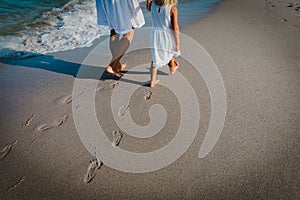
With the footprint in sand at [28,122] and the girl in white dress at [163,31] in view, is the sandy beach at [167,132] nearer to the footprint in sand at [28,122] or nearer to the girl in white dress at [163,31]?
the footprint in sand at [28,122]

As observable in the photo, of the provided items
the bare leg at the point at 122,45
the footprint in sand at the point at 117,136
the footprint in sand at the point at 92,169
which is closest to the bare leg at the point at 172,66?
the bare leg at the point at 122,45

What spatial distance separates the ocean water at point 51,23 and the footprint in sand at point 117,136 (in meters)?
2.51

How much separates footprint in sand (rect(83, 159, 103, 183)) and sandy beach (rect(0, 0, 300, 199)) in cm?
4

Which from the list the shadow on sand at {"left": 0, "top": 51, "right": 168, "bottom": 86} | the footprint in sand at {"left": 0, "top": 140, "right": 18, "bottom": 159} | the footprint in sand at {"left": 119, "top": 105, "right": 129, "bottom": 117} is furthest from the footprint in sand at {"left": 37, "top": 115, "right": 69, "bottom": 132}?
the shadow on sand at {"left": 0, "top": 51, "right": 168, "bottom": 86}

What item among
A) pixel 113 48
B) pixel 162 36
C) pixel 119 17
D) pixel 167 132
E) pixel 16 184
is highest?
pixel 119 17

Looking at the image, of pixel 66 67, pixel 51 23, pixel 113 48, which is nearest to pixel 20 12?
pixel 51 23

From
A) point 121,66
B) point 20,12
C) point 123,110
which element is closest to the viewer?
point 123,110

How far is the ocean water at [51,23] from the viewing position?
183 inches

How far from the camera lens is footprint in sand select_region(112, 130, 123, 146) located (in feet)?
8.29

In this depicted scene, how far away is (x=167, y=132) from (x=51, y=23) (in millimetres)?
4695

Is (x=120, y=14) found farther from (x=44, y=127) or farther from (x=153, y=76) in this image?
(x=44, y=127)

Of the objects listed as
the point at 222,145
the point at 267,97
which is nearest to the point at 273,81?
the point at 267,97

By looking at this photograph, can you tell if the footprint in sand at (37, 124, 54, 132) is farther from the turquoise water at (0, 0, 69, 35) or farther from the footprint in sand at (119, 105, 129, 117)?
the turquoise water at (0, 0, 69, 35)

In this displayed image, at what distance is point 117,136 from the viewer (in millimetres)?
2609
